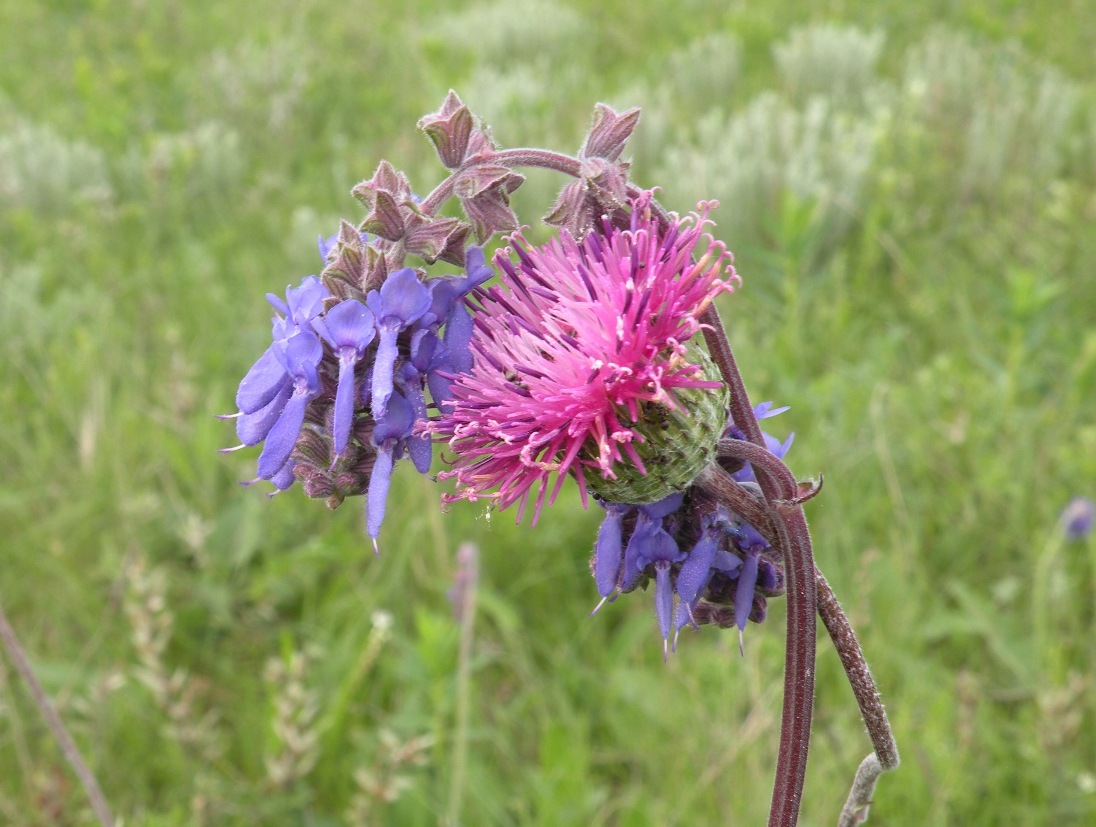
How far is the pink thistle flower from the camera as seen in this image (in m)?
1.32

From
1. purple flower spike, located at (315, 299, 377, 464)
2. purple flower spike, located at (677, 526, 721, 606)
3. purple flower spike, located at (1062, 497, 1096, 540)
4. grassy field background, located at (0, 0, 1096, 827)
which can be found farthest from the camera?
purple flower spike, located at (1062, 497, 1096, 540)

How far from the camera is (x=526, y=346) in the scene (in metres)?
1.39

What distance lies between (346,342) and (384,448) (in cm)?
13

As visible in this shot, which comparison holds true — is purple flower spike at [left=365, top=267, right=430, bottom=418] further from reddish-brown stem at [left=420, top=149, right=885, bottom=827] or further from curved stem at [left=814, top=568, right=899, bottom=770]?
curved stem at [left=814, top=568, right=899, bottom=770]

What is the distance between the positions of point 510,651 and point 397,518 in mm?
749

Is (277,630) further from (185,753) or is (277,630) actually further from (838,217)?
(838,217)

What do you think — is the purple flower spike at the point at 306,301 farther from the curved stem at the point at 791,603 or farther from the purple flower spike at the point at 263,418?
the curved stem at the point at 791,603

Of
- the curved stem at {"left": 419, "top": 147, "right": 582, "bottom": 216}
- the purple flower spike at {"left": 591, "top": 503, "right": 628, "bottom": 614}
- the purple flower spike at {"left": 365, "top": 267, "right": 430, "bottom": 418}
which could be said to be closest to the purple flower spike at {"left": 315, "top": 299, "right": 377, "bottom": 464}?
the purple flower spike at {"left": 365, "top": 267, "right": 430, "bottom": 418}

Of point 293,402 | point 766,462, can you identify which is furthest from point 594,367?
point 293,402

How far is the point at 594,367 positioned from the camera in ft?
4.33

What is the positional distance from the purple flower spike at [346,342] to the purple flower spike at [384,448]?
42mm

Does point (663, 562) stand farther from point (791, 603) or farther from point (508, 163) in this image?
point (508, 163)

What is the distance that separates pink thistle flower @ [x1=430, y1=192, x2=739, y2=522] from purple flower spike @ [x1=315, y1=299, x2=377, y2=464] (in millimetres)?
115

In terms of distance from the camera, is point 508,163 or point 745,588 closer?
point 508,163
